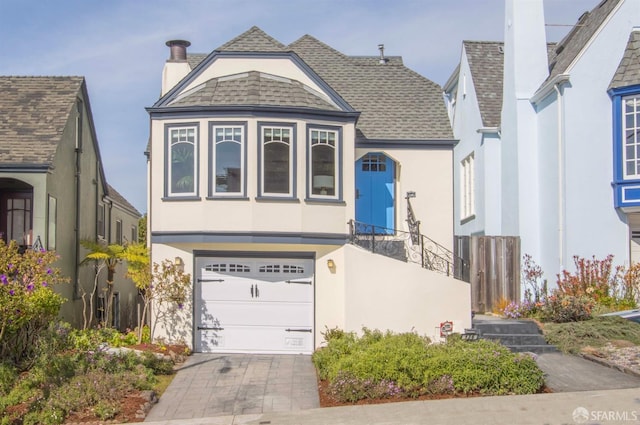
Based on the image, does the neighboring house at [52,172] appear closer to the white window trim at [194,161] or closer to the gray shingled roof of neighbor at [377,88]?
the white window trim at [194,161]

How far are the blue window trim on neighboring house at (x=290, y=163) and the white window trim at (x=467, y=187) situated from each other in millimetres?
9804

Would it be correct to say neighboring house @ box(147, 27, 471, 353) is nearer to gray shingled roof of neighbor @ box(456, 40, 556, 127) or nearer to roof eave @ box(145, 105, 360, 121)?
roof eave @ box(145, 105, 360, 121)

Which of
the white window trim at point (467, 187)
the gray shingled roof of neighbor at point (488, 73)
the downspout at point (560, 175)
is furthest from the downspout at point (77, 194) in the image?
the downspout at point (560, 175)

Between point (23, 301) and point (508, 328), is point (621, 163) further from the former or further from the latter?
point (23, 301)

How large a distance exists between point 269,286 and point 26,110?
7975 millimetres

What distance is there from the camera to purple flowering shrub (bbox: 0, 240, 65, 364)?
12750mm

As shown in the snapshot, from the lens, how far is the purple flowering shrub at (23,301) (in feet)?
41.8

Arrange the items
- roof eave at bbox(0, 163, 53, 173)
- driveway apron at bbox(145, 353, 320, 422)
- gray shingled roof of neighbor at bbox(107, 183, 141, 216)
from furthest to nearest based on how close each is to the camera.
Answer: gray shingled roof of neighbor at bbox(107, 183, 141, 216) < roof eave at bbox(0, 163, 53, 173) < driveway apron at bbox(145, 353, 320, 422)

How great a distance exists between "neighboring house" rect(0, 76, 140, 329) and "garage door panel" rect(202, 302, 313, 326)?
14.5 feet

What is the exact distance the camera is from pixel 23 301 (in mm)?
12898

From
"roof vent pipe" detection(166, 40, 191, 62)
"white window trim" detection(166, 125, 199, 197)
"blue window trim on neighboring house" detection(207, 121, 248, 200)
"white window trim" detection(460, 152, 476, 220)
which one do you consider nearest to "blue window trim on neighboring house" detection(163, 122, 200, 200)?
"white window trim" detection(166, 125, 199, 197)

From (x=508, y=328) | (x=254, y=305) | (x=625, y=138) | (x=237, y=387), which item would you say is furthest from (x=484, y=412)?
(x=625, y=138)

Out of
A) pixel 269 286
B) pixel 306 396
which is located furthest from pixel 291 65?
pixel 306 396

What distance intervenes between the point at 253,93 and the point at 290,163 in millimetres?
1822
